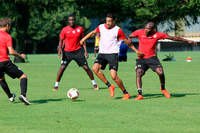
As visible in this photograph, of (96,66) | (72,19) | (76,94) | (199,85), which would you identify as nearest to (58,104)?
(76,94)

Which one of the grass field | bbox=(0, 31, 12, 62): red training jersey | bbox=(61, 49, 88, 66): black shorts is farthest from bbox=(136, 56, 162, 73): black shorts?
bbox=(0, 31, 12, 62): red training jersey

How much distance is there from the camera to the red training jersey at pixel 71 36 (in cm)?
1530

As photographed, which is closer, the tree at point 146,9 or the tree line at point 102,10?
the tree line at point 102,10

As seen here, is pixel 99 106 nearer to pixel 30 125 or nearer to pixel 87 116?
pixel 87 116

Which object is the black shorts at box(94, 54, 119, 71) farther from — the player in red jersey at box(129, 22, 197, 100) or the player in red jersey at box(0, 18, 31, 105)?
the player in red jersey at box(0, 18, 31, 105)

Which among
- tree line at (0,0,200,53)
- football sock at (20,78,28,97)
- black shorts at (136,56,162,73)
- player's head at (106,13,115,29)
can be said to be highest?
tree line at (0,0,200,53)

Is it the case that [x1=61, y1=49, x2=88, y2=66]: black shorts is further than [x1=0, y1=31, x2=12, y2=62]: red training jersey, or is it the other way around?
[x1=61, y1=49, x2=88, y2=66]: black shorts

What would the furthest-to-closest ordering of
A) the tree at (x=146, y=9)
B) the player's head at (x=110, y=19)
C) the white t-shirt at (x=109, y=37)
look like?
1. the tree at (x=146, y=9)
2. the white t-shirt at (x=109, y=37)
3. the player's head at (x=110, y=19)

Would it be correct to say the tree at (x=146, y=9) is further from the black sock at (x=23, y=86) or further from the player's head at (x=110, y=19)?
the black sock at (x=23, y=86)

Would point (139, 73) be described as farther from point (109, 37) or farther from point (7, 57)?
point (7, 57)

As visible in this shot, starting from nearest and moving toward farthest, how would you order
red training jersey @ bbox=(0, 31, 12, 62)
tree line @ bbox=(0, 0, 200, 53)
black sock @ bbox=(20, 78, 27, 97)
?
red training jersey @ bbox=(0, 31, 12, 62) < black sock @ bbox=(20, 78, 27, 97) < tree line @ bbox=(0, 0, 200, 53)

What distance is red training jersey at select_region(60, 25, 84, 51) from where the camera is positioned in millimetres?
15297

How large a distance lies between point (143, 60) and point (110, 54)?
2.78 ft

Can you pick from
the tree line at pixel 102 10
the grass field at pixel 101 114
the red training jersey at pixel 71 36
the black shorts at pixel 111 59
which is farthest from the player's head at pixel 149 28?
the tree line at pixel 102 10
